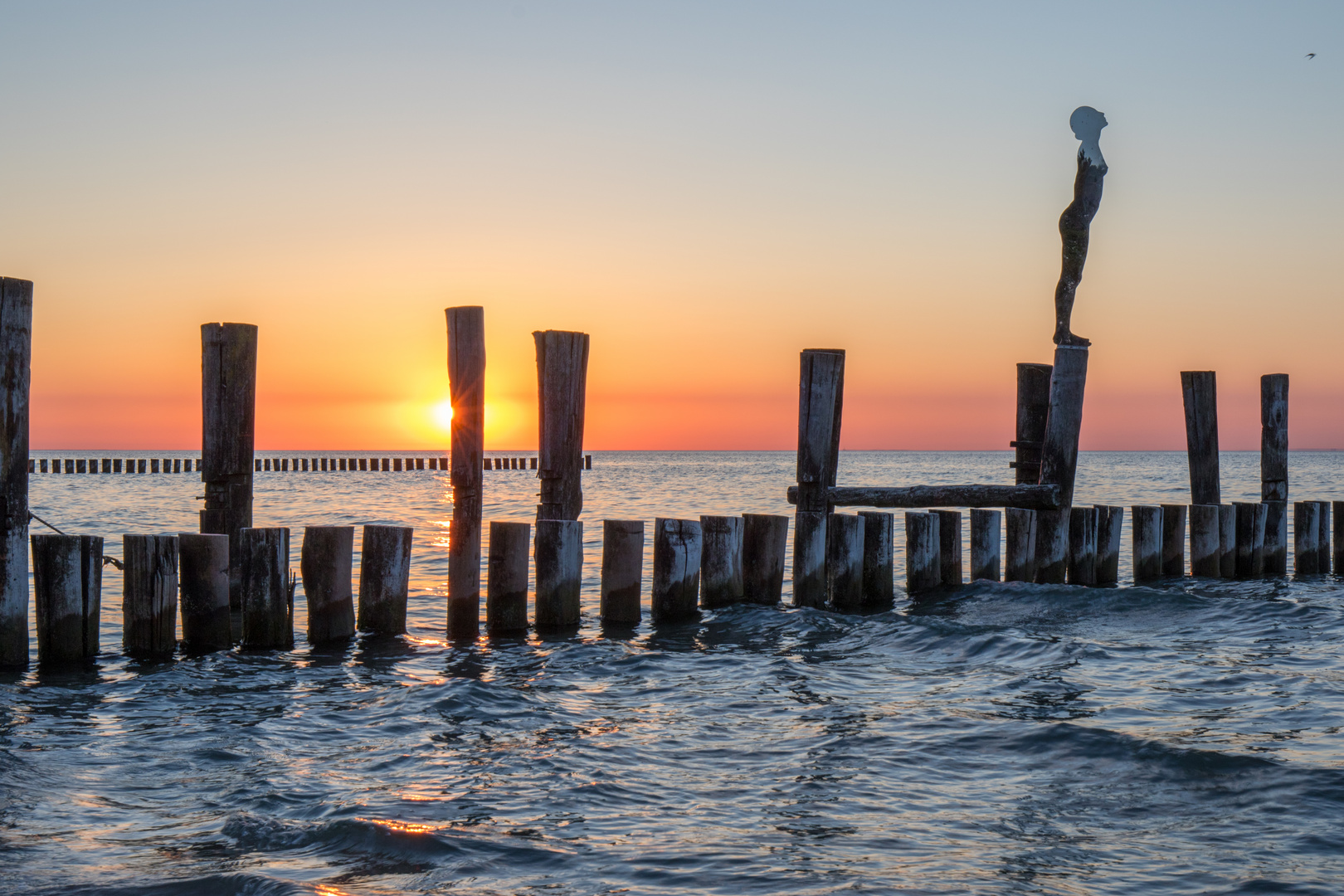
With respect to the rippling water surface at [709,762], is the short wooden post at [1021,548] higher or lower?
higher

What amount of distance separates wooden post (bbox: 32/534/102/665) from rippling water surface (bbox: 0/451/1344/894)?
25cm

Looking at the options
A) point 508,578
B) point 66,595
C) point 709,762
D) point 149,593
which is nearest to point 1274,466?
point 508,578

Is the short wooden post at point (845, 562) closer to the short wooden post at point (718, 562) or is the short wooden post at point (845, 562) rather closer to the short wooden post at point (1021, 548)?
the short wooden post at point (718, 562)

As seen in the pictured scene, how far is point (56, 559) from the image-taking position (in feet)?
24.0

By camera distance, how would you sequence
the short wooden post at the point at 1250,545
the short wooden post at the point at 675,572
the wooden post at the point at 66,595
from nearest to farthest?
the wooden post at the point at 66,595 < the short wooden post at the point at 675,572 < the short wooden post at the point at 1250,545

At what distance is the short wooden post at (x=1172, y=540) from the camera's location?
39.6 feet

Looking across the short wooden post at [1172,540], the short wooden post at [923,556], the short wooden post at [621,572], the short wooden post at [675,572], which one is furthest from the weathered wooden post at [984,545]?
the short wooden post at [621,572]

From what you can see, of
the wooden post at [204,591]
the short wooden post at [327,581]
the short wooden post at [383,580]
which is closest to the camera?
the wooden post at [204,591]

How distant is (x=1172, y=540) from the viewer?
12109mm

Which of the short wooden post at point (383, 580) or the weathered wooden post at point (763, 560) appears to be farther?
the weathered wooden post at point (763, 560)

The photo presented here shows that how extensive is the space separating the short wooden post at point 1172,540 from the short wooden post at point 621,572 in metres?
6.53

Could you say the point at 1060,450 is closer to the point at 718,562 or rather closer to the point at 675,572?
the point at 718,562

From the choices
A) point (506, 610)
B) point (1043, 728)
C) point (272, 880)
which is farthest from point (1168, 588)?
point (272, 880)

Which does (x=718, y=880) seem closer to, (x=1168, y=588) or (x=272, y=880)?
(x=272, y=880)
